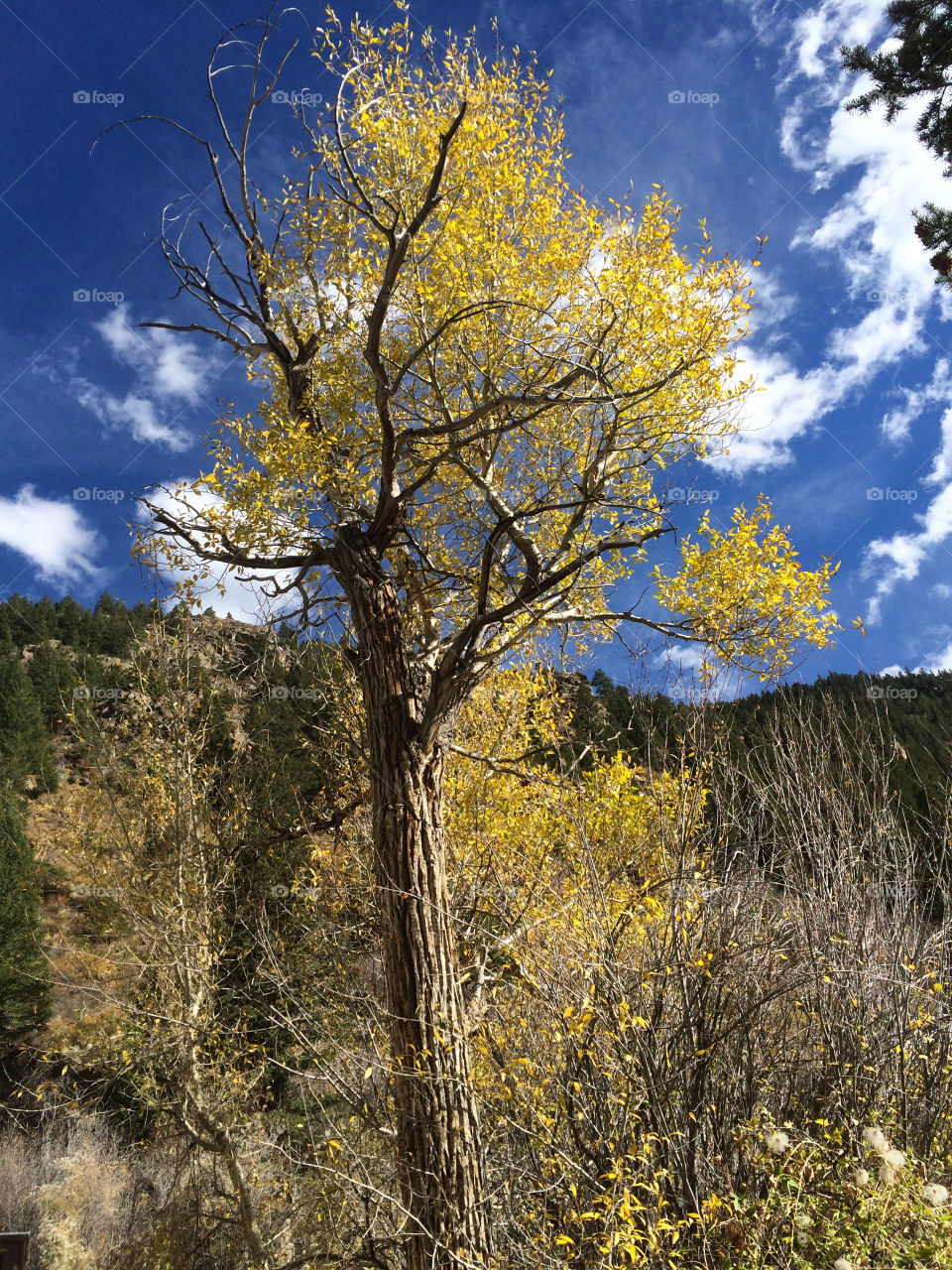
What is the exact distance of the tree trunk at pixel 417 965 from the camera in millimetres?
3426

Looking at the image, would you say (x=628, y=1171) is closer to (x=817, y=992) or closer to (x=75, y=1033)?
(x=817, y=992)

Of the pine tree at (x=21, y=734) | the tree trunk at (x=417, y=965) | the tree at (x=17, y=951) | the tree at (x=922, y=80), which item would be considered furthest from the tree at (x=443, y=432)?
the pine tree at (x=21, y=734)

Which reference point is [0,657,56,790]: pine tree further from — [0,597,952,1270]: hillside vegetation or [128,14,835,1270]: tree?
[128,14,835,1270]: tree

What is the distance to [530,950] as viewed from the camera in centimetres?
340

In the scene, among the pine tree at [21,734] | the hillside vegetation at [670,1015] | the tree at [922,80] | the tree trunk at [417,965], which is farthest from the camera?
the pine tree at [21,734]

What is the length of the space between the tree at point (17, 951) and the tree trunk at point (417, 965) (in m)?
18.7

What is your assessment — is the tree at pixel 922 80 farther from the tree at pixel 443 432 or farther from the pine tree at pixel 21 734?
the pine tree at pixel 21 734

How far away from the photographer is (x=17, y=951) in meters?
20.1

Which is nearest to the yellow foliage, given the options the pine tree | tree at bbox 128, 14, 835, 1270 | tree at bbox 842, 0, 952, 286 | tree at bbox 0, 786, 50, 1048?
tree at bbox 128, 14, 835, 1270

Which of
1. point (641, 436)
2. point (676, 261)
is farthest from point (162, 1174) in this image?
point (676, 261)

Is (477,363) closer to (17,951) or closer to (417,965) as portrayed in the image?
(417,965)

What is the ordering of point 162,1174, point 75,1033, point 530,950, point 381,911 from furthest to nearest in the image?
point 75,1033
point 162,1174
point 381,911
point 530,950

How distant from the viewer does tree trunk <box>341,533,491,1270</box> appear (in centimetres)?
343

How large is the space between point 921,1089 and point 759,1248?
1.62m
